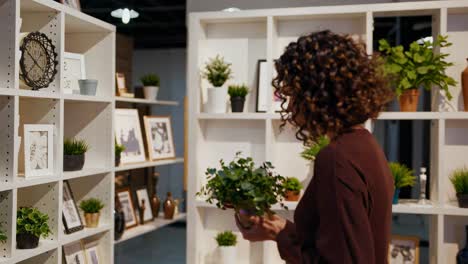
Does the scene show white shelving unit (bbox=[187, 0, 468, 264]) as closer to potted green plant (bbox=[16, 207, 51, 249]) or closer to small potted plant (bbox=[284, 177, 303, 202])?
small potted plant (bbox=[284, 177, 303, 202])

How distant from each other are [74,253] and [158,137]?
1.27 m

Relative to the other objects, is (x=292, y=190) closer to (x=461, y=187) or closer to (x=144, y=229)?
(x=461, y=187)

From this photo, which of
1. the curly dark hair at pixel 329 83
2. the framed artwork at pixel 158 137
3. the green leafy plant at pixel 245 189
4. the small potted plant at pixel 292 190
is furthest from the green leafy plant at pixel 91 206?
the curly dark hair at pixel 329 83

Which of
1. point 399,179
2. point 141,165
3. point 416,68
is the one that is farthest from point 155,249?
point 416,68

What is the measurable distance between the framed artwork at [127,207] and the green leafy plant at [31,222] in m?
1.26

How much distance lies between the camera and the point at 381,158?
4.95ft

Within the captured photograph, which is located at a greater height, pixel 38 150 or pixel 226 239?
pixel 38 150

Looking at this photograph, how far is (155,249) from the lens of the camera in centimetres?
719

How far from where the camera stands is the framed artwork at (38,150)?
8.43 ft

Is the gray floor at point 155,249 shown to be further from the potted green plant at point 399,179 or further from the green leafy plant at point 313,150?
the potted green plant at point 399,179

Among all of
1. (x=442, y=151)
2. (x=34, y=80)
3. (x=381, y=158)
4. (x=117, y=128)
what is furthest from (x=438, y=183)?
(x=34, y=80)

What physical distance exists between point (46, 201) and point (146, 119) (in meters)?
1.39

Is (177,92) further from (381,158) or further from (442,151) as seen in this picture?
(381,158)

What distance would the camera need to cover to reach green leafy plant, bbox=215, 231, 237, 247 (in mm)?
3535
